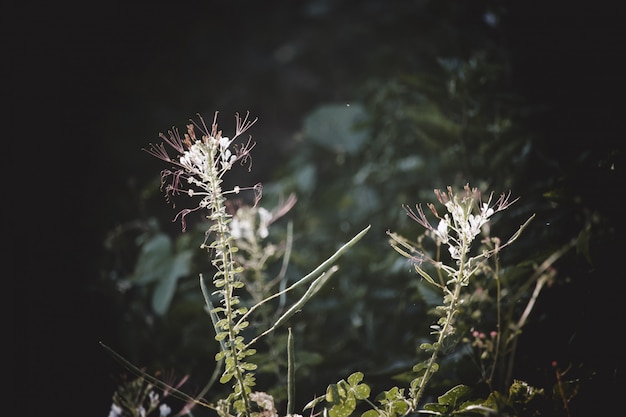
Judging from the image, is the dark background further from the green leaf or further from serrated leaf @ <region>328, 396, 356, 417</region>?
serrated leaf @ <region>328, 396, 356, 417</region>

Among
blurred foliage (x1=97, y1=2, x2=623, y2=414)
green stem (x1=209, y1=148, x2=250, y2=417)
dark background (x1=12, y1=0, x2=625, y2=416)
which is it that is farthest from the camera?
dark background (x1=12, y1=0, x2=625, y2=416)

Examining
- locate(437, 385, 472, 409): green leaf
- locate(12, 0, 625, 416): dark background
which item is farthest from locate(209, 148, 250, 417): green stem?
locate(12, 0, 625, 416): dark background

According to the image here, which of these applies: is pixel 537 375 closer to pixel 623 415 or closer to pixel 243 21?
pixel 623 415

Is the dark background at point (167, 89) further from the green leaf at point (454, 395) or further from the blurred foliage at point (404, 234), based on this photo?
the green leaf at point (454, 395)

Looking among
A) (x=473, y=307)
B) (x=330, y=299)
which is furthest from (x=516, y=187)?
(x=330, y=299)

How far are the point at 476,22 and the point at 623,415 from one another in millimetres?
837

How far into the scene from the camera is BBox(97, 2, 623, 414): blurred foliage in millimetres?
658

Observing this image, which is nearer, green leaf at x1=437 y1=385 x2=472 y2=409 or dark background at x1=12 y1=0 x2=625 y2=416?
green leaf at x1=437 y1=385 x2=472 y2=409

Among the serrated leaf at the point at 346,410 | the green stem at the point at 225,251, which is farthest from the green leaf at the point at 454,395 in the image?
the green stem at the point at 225,251

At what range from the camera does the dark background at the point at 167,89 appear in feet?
2.74

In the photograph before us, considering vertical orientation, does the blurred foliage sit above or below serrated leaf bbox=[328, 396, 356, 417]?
above

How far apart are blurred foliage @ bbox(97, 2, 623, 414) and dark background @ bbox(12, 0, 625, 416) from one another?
4 centimetres

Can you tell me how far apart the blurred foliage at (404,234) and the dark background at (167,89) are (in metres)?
0.04

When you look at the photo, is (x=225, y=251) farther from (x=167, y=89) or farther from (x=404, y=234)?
(x=167, y=89)
